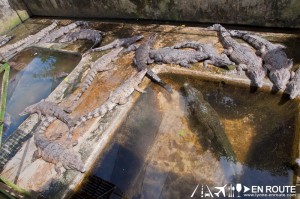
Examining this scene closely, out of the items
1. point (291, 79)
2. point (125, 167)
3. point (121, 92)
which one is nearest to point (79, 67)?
point (121, 92)

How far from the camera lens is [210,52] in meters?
6.25

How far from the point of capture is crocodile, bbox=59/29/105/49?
8.13m

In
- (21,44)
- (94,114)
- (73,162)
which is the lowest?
(73,162)

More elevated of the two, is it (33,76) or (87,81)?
(33,76)

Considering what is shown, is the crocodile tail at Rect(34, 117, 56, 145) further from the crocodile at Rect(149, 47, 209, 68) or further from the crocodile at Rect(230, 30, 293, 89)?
the crocodile at Rect(230, 30, 293, 89)

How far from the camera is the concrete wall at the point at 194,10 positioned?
656cm

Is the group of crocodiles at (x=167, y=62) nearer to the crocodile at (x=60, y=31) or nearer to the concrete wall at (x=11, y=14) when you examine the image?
the crocodile at (x=60, y=31)

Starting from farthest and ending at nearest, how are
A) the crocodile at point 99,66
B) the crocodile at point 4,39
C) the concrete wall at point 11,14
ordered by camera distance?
the concrete wall at point 11,14, the crocodile at point 4,39, the crocodile at point 99,66

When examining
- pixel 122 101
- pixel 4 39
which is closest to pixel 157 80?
pixel 122 101

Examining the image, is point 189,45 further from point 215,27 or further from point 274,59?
point 274,59

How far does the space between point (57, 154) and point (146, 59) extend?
10.2 ft

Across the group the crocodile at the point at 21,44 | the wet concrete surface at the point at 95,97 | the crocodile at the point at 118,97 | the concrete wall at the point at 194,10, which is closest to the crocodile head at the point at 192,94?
the wet concrete surface at the point at 95,97

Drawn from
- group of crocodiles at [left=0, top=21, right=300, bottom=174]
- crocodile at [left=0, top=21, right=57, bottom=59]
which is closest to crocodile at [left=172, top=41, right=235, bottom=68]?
group of crocodiles at [left=0, top=21, right=300, bottom=174]

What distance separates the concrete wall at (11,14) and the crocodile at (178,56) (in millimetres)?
7041
